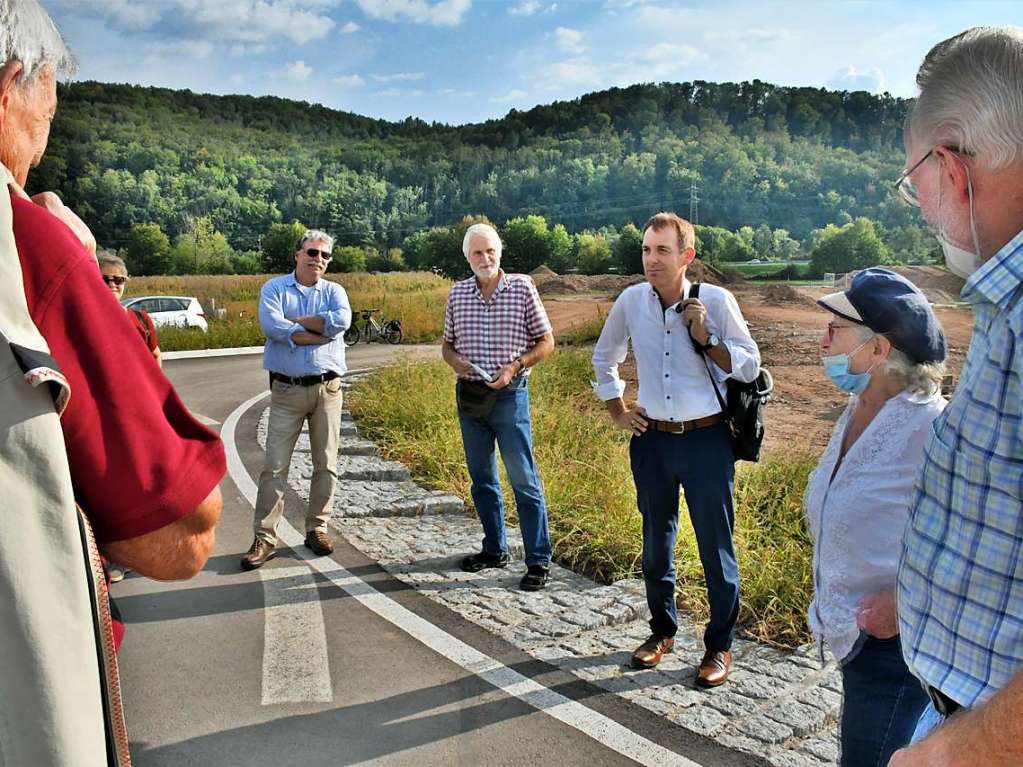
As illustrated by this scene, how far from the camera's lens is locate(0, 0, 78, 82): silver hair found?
50.9 inches

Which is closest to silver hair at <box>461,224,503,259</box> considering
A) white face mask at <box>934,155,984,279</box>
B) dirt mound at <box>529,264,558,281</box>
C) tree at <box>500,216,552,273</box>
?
white face mask at <box>934,155,984,279</box>

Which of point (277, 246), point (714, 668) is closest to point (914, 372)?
point (714, 668)

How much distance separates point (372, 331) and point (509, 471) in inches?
790

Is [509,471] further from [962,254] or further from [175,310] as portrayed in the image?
[175,310]

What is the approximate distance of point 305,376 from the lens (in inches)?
237

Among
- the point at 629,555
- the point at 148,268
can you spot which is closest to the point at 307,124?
the point at 148,268

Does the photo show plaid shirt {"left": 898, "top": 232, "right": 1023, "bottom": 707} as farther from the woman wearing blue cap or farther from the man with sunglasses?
the man with sunglasses

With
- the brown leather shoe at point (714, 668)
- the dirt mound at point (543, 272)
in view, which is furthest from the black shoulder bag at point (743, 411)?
the dirt mound at point (543, 272)

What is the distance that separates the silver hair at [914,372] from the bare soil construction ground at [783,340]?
2.96m

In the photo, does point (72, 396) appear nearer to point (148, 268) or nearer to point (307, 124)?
point (148, 268)

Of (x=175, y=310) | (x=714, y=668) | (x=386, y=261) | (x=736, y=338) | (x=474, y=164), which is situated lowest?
(x=714, y=668)

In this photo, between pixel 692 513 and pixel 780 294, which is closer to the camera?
pixel 692 513

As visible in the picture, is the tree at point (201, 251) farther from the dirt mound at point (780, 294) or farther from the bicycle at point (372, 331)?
the dirt mound at point (780, 294)

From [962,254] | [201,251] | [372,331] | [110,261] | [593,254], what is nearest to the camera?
[962,254]
